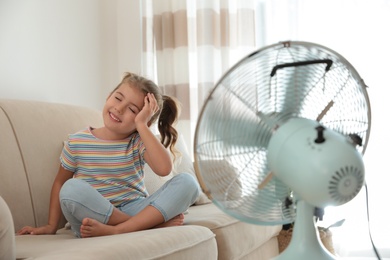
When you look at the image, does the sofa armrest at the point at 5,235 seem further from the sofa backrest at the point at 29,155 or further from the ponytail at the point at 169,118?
the ponytail at the point at 169,118

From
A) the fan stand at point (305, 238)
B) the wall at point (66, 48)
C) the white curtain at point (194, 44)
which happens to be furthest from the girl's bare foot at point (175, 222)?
the white curtain at point (194, 44)

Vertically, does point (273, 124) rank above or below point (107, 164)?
→ above

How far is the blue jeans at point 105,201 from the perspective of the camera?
1.76 metres

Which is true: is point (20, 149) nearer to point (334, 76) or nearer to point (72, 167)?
point (72, 167)

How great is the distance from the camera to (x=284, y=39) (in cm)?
341

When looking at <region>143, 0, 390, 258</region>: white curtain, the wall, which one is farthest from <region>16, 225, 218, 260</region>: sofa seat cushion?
<region>143, 0, 390, 258</region>: white curtain

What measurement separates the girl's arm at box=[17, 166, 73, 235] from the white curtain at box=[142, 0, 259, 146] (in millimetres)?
1518

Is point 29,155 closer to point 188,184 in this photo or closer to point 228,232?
point 188,184

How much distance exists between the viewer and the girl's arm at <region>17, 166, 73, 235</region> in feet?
6.02

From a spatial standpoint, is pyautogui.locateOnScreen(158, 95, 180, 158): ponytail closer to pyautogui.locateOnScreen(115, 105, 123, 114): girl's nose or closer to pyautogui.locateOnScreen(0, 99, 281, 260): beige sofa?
pyautogui.locateOnScreen(0, 99, 281, 260): beige sofa

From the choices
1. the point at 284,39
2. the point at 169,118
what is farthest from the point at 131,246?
the point at 284,39

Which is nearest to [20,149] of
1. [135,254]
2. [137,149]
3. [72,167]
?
[72,167]

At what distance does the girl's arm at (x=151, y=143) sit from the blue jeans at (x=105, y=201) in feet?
0.33

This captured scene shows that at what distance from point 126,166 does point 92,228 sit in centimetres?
37
